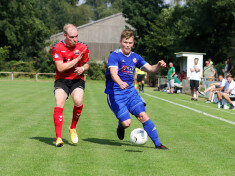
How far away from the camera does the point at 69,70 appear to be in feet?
24.7

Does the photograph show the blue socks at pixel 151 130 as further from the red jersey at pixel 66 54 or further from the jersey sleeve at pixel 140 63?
the red jersey at pixel 66 54

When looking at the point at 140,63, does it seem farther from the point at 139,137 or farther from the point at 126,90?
the point at 139,137

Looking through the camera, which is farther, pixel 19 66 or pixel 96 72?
pixel 96 72

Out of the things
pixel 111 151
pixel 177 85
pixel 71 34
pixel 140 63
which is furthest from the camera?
pixel 177 85

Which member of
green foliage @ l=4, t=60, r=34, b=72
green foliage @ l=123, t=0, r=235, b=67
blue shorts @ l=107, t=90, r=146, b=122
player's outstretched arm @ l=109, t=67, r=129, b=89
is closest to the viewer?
player's outstretched arm @ l=109, t=67, r=129, b=89

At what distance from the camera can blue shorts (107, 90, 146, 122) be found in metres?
7.06

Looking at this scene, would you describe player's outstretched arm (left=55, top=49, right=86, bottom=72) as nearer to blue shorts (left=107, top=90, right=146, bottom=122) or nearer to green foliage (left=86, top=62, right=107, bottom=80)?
blue shorts (left=107, top=90, right=146, bottom=122)

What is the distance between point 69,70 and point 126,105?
1.22 metres

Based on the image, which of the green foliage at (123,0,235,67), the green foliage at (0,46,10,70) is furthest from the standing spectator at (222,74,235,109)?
the green foliage at (0,46,10,70)

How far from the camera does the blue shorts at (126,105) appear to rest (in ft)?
23.2

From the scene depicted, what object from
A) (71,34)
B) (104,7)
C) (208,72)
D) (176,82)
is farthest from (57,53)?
(104,7)

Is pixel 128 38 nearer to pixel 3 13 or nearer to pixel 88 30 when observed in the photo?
pixel 3 13

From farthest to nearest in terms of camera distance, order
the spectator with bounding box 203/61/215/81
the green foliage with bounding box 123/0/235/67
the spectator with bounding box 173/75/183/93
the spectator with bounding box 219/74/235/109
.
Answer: the green foliage with bounding box 123/0/235/67
the spectator with bounding box 173/75/183/93
the spectator with bounding box 203/61/215/81
the spectator with bounding box 219/74/235/109

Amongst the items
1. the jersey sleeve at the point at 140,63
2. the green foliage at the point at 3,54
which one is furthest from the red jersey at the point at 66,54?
the green foliage at the point at 3,54
